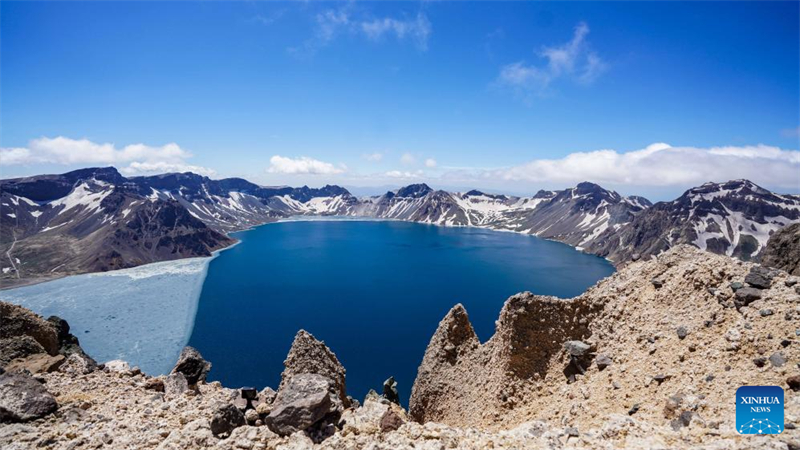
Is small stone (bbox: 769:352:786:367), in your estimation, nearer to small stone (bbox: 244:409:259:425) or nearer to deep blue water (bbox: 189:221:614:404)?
small stone (bbox: 244:409:259:425)

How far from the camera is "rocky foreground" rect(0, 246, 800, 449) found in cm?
1058

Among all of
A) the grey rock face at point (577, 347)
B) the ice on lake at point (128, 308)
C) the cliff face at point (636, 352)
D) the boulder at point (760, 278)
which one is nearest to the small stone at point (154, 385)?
the cliff face at point (636, 352)

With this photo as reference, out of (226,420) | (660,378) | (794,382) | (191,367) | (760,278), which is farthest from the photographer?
(191,367)

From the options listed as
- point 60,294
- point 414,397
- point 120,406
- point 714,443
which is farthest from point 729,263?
point 60,294

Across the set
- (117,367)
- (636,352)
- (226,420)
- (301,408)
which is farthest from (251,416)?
(636,352)

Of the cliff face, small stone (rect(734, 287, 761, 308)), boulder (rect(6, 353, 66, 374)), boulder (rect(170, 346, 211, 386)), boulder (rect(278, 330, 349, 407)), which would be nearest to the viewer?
the cliff face

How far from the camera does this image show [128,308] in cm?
11400

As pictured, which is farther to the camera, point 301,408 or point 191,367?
point 191,367

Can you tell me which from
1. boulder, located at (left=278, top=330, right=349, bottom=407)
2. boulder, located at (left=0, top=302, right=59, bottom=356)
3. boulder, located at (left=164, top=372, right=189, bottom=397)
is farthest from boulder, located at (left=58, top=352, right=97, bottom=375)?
boulder, located at (left=278, top=330, right=349, bottom=407)

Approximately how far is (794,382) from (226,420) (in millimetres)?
16718

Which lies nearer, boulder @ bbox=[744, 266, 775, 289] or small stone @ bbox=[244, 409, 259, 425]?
small stone @ bbox=[244, 409, 259, 425]

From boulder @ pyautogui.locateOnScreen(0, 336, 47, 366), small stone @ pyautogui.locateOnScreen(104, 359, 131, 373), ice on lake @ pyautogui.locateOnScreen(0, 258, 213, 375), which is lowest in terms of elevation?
ice on lake @ pyautogui.locateOnScreen(0, 258, 213, 375)

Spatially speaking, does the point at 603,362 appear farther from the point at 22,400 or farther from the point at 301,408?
the point at 22,400

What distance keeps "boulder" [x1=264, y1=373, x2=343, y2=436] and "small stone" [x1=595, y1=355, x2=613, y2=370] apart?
1180cm
